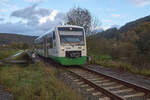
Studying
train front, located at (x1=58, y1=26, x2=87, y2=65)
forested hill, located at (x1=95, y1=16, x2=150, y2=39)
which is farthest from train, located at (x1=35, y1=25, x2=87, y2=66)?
forested hill, located at (x1=95, y1=16, x2=150, y2=39)

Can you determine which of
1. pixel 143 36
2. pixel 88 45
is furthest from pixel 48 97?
pixel 143 36

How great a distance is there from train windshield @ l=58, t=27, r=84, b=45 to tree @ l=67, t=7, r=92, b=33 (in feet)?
41.1

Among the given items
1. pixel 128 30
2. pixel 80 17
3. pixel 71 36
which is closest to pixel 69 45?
pixel 71 36

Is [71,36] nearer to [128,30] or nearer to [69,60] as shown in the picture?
→ [69,60]

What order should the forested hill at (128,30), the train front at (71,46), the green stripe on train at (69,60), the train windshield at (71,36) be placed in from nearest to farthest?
1. the green stripe on train at (69,60)
2. the train front at (71,46)
3. the train windshield at (71,36)
4. the forested hill at (128,30)

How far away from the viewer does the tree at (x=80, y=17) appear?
1051 inches

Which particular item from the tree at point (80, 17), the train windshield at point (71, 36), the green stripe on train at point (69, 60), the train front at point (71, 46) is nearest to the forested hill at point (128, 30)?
the tree at point (80, 17)

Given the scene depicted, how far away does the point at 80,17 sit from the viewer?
27.5 m

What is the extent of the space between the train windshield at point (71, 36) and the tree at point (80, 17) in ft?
41.1

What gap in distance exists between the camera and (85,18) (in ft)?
89.1

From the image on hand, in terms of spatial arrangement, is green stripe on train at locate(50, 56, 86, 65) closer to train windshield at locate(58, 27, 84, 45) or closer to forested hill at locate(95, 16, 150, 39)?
train windshield at locate(58, 27, 84, 45)

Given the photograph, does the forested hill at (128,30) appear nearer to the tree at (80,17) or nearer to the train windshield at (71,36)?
the tree at (80,17)

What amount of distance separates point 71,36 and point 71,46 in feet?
2.93

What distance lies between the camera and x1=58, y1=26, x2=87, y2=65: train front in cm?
1299
